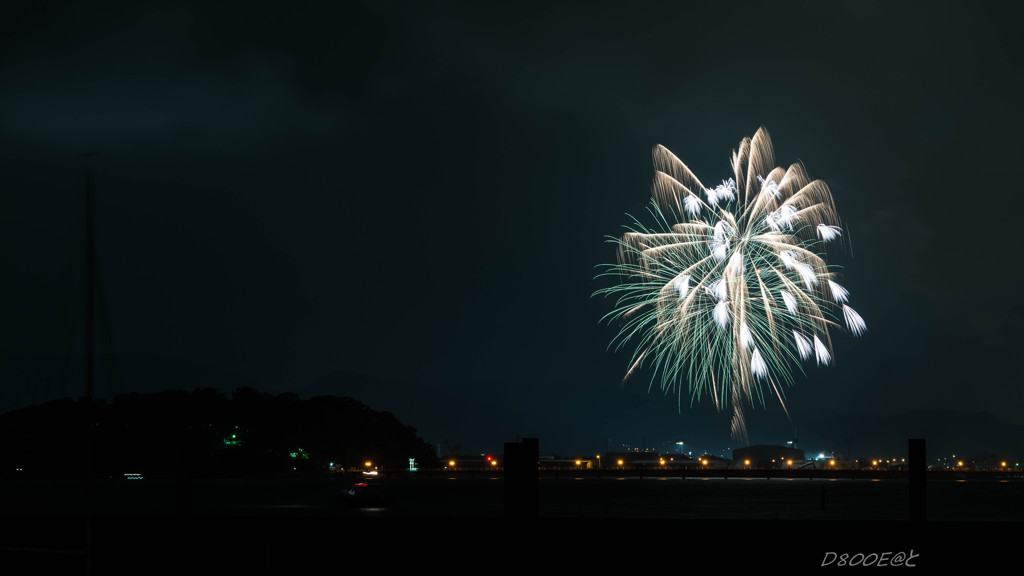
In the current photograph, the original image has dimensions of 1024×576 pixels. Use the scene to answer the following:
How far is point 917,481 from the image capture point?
1190 inches

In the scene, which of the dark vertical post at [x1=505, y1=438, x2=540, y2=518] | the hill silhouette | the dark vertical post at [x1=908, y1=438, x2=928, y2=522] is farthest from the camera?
the hill silhouette

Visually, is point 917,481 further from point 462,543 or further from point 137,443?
point 137,443

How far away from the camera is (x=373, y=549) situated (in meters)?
31.9

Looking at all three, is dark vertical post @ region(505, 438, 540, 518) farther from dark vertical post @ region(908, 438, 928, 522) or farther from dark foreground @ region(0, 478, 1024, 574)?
dark vertical post @ region(908, 438, 928, 522)

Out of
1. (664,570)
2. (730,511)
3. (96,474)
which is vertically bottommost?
(96,474)

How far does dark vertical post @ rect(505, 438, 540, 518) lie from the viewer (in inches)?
774

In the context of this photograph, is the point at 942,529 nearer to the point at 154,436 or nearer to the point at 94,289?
the point at 94,289

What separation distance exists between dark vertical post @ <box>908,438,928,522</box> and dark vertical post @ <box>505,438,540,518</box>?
15.4 m

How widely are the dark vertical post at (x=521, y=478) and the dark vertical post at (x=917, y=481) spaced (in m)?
15.4

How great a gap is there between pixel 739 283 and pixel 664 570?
4301cm

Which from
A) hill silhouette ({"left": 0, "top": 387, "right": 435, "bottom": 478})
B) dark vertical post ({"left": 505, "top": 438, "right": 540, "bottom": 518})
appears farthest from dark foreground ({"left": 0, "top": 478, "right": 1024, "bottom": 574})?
hill silhouette ({"left": 0, "top": 387, "right": 435, "bottom": 478})

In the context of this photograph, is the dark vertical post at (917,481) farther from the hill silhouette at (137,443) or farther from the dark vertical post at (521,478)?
the hill silhouette at (137,443)

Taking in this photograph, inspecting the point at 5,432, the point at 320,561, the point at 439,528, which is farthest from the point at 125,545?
the point at 5,432

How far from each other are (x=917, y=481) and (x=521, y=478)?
16500 mm
